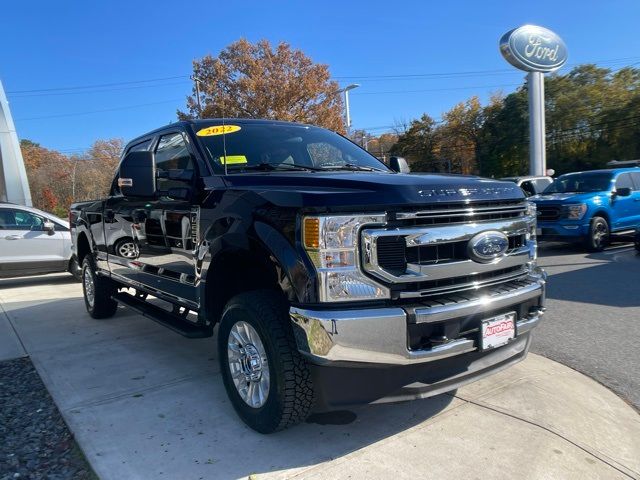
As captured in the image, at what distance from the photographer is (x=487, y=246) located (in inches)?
120

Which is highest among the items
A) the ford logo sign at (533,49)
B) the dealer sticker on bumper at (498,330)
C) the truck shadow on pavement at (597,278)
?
the ford logo sign at (533,49)

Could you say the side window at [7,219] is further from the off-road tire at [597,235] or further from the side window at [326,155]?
the off-road tire at [597,235]

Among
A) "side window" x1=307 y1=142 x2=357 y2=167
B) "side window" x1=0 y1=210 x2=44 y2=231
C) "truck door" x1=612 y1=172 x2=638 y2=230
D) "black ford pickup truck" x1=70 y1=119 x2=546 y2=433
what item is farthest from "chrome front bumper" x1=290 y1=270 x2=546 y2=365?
"truck door" x1=612 y1=172 x2=638 y2=230

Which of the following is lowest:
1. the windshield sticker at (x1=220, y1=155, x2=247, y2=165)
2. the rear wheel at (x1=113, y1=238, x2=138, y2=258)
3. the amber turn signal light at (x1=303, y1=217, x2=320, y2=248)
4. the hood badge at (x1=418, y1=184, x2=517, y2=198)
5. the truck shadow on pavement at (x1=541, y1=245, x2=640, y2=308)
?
the truck shadow on pavement at (x1=541, y1=245, x2=640, y2=308)

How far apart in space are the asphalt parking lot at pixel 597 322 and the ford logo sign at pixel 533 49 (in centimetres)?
1406

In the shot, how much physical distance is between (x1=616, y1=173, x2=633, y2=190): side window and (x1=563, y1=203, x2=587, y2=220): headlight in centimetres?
159

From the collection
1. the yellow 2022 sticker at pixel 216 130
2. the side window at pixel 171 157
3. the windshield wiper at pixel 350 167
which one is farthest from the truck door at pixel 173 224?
the windshield wiper at pixel 350 167

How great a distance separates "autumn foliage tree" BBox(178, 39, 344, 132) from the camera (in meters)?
32.8

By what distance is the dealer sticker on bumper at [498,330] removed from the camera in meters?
2.97

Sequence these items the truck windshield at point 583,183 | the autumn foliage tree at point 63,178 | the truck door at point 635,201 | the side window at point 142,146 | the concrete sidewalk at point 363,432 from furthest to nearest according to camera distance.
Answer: the autumn foliage tree at point 63,178
the truck door at point 635,201
the truck windshield at point 583,183
the side window at point 142,146
the concrete sidewalk at point 363,432

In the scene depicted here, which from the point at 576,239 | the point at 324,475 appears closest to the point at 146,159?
the point at 324,475

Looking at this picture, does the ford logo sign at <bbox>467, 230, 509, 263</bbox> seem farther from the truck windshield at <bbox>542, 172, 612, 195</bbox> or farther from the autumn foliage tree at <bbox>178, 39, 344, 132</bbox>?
the autumn foliage tree at <bbox>178, 39, 344, 132</bbox>

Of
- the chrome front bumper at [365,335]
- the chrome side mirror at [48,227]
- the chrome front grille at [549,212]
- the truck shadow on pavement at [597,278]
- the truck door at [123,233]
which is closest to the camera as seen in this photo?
the chrome front bumper at [365,335]

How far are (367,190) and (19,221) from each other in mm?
9379
